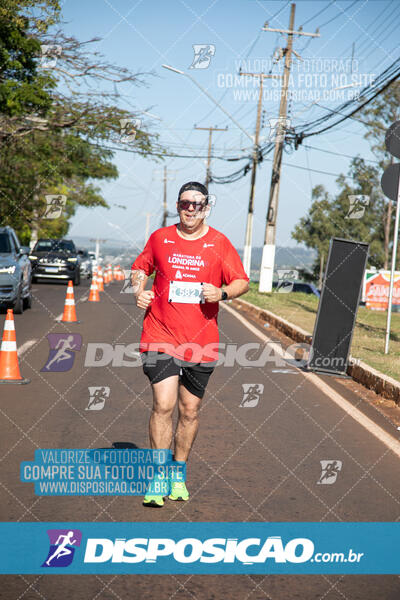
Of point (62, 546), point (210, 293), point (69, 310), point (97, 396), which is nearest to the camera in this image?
point (62, 546)

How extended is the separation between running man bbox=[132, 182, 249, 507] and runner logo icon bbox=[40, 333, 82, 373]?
5.21 m

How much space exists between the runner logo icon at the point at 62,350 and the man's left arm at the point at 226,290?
17.7ft

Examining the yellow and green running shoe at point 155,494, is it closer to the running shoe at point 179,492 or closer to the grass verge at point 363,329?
the running shoe at point 179,492

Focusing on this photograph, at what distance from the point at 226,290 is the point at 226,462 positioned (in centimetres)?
164

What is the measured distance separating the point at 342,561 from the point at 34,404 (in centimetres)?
442

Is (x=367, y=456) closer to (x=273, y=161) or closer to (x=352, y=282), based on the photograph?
(x=352, y=282)

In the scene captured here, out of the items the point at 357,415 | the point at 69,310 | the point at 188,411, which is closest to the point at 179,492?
the point at 188,411

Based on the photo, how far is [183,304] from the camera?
5.08 metres

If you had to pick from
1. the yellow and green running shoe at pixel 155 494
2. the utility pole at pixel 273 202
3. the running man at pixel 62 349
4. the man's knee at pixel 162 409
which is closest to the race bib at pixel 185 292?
the man's knee at pixel 162 409

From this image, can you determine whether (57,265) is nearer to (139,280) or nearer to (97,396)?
(97,396)

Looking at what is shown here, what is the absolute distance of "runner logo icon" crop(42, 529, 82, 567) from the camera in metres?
4.19

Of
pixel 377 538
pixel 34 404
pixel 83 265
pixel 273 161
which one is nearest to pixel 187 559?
pixel 377 538

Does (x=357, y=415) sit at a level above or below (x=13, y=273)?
below

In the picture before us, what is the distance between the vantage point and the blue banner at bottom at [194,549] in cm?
418
